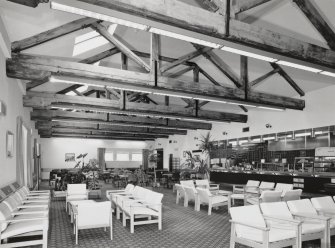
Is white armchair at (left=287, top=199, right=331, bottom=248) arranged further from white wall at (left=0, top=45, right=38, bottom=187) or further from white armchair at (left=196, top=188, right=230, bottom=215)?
white wall at (left=0, top=45, right=38, bottom=187)

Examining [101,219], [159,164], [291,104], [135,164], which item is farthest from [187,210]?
[135,164]

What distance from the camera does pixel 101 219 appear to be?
5125 millimetres

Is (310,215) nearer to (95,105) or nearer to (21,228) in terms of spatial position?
(21,228)

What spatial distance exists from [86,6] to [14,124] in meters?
4.88

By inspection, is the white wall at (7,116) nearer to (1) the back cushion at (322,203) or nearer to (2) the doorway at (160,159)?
(1) the back cushion at (322,203)

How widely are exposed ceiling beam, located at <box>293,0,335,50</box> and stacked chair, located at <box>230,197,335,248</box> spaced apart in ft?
11.5

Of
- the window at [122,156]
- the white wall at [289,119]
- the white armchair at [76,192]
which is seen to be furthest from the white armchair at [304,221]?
the window at [122,156]

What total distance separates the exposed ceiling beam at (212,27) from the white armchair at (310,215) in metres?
2.49

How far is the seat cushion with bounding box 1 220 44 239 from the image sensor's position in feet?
13.1

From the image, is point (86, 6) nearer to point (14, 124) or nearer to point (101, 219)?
point (101, 219)

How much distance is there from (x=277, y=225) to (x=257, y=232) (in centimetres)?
42

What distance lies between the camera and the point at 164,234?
18.0ft

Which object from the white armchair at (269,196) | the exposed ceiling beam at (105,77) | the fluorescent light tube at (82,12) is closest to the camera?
the fluorescent light tube at (82,12)

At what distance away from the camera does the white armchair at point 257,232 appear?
12.2 feet
